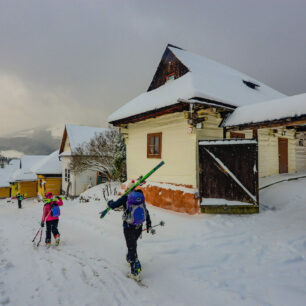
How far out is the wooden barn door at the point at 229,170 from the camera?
20.3 feet

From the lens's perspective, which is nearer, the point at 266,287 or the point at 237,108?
the point at 266,287

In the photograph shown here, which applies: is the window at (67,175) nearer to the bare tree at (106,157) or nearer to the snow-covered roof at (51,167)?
the snow-covered roof at (51,167)

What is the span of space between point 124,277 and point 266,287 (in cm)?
226

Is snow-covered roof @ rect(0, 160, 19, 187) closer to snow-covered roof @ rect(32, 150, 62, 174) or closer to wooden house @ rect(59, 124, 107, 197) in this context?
snow-covered roof @ rect(32, 150, 62, 174)

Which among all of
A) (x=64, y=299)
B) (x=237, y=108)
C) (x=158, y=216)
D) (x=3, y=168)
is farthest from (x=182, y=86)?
(x=3, y=168)

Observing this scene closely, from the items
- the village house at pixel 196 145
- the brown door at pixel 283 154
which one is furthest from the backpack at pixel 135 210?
the brown door at pixel 283 154

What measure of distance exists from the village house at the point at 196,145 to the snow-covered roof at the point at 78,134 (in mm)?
11308

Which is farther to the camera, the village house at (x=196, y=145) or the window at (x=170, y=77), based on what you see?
the window at (x=170, y=77)

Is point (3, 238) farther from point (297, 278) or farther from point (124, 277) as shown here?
point (297, 278)

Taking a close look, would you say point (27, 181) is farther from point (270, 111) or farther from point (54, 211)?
point (270, 111)

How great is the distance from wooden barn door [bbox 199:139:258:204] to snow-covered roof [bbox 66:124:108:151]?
16068 millimetres

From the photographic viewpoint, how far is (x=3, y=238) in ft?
20.1

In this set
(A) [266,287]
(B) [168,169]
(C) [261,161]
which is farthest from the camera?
(C) [261,161]

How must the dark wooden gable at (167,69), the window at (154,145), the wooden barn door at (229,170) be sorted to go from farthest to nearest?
the dark wooden gable at (167,69) → the window at (154,145) → the wooden barn door at (229,170)
